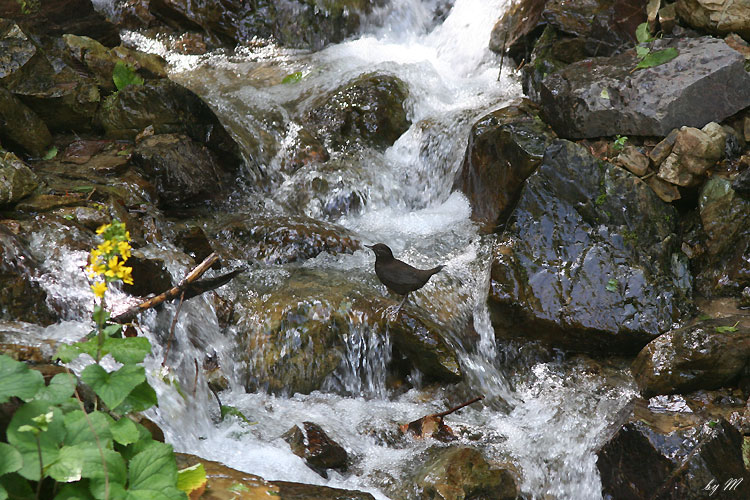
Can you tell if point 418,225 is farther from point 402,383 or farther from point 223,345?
point 223,345

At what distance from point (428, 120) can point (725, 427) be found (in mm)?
4832

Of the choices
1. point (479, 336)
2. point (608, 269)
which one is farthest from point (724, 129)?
point (479, 336)

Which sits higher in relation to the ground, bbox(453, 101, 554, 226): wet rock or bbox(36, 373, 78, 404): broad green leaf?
bbox(36, 373, 78, 404): broad green leaf

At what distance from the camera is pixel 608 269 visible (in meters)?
5.14

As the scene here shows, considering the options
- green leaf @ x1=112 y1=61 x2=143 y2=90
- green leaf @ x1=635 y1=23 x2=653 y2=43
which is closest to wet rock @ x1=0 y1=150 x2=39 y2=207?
green leaf @ x1=112 y1=61 x2=143 y2=90

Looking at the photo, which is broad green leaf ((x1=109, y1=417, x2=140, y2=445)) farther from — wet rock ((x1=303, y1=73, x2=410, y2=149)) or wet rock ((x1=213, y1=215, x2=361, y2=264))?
wet rock ((x1=303, y1=73, x2=410, y2=149))

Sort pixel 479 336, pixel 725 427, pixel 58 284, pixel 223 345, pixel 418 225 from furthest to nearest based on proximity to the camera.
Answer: pixel 418 225 < pixel 479 336 < pixel 223 345 < pixel 58 284 < pixel 725 427

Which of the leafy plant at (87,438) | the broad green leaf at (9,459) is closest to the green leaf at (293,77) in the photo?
the leafy plant at (87,438)

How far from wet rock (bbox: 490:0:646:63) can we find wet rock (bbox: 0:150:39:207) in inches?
212

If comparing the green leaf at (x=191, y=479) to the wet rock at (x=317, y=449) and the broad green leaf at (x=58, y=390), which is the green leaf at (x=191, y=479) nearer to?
the broad green leaf at (x=58, y=390)

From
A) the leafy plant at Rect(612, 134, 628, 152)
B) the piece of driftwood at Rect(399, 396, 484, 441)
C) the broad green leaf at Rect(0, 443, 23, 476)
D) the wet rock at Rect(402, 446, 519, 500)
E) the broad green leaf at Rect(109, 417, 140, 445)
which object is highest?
the broad green leaf at Rect(0, 443, 23, 476)

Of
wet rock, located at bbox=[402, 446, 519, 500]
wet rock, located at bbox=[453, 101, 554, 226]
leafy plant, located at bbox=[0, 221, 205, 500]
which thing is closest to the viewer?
leafy plant, located at bbox=[0, 221, 205, 500]

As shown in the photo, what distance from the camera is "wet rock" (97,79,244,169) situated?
21.4ft

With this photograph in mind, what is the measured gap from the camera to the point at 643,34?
6223mm
